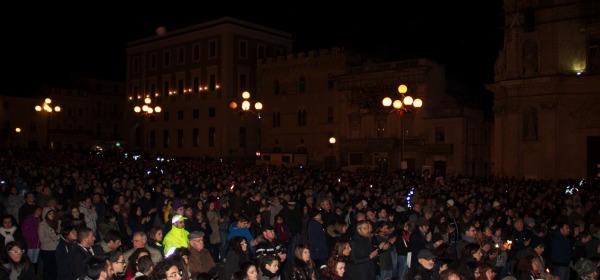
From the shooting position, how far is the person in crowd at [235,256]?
8.24m

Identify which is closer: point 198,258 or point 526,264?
point 526,264

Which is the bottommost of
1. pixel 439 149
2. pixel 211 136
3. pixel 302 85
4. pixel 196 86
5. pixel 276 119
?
pixel 439 149

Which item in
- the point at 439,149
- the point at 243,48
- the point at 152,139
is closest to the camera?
the point at 439,149

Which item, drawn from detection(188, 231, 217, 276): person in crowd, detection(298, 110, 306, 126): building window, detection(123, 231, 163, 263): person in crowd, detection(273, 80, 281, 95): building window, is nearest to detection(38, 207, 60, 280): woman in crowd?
detection(123, 231, 163, 263): person in crowd


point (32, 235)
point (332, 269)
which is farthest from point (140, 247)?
point (32, 235)

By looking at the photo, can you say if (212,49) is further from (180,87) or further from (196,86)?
(180,87)

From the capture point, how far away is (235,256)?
27.2ft

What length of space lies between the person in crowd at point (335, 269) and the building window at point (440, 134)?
34562mm

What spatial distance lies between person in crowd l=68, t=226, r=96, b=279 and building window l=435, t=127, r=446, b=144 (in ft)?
116

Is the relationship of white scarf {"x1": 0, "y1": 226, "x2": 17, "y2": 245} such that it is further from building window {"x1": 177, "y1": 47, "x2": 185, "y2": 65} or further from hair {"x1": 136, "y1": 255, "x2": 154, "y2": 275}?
building window {"x1": 177, "y1": 47, "x2": 185, "y2": 65}

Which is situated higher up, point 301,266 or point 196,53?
point 196,53

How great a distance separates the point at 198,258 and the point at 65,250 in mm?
1983

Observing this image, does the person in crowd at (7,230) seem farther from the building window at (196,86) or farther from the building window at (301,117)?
the building window at (196,86)

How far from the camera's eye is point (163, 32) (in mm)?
60656
